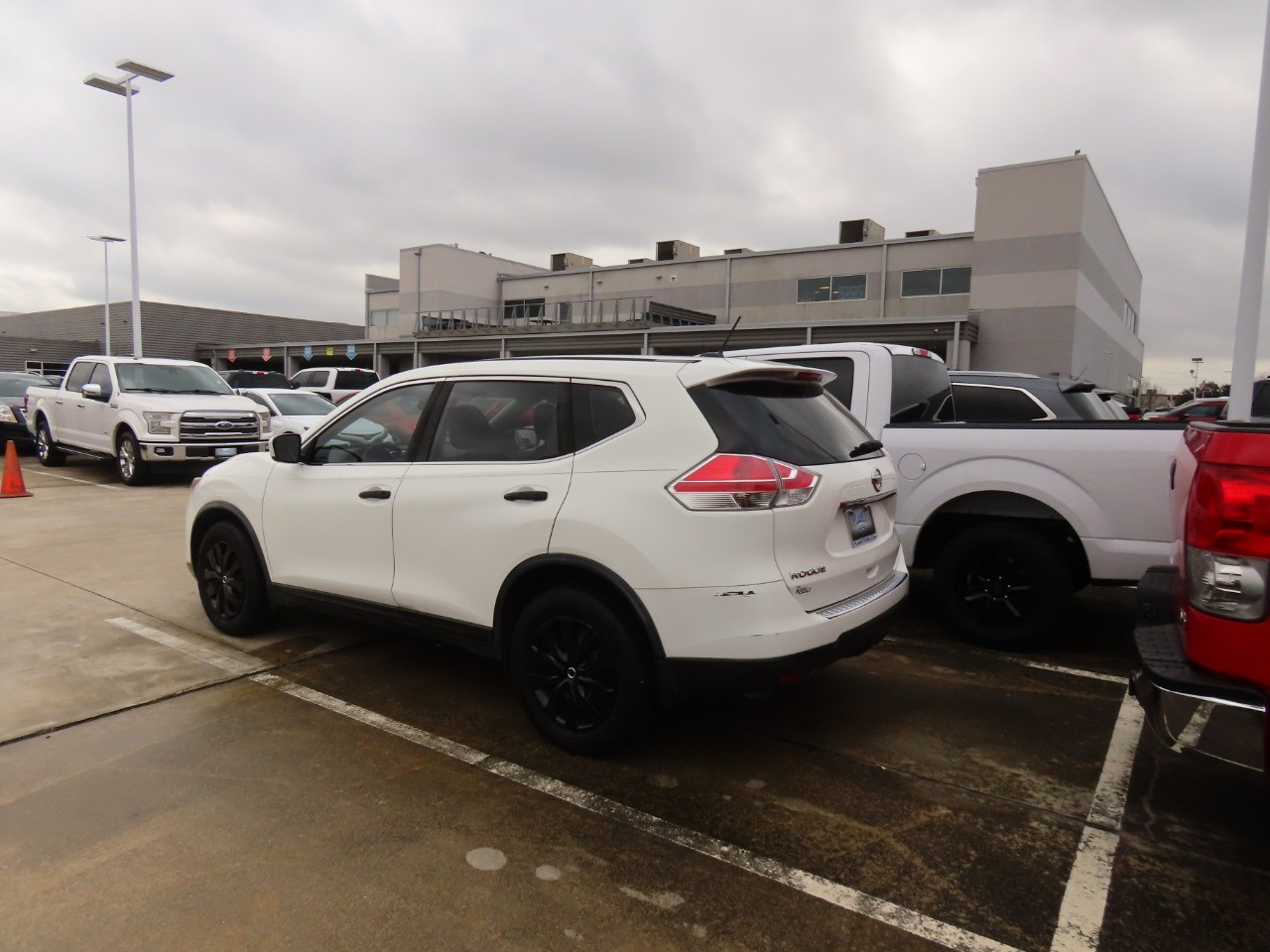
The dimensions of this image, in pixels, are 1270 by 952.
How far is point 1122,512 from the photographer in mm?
4645

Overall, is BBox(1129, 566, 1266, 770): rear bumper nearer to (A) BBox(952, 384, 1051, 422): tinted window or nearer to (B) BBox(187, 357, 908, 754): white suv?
(B) BBox(187, 357, 908, 754): white suv

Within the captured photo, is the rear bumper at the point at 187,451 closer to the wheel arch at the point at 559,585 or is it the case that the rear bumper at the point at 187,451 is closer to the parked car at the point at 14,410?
the parked car at the point at 14,410

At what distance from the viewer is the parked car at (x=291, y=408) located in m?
14.2

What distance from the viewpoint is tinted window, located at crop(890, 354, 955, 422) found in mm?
5715

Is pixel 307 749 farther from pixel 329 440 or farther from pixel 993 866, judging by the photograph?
pixel 993 866

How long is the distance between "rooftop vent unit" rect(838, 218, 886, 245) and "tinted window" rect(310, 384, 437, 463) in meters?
36.3

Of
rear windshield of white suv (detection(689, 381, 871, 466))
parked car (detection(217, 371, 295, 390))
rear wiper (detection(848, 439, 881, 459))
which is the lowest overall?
rear wiper (detection(848, 439, 881, 459))

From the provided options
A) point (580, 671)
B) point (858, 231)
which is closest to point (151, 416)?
point (580, 671)

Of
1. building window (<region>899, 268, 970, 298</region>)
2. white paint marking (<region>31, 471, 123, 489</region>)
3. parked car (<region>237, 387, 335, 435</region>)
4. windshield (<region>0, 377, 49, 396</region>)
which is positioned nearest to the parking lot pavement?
white paint marking (<region>31, 471, 123, 489</region>)

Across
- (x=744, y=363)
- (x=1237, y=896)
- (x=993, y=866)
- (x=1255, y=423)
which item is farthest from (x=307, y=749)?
(x=1255, y=423)

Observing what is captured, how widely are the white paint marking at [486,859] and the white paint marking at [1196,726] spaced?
2.18 m

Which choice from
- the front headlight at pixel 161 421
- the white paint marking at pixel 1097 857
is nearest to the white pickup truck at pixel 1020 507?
the white paint marking at pixel 1097 857

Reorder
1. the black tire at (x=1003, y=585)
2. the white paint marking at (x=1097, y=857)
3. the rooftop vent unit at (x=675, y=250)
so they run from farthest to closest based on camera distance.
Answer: the rooftop vent unit at (x=675, y=250) → the black tire at (x=1003, y=585) → the white paint marking at (x=1097, y=857)

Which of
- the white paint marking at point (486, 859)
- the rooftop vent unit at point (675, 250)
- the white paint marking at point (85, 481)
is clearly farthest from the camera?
the rooftop vent unit at point (675, 250)
